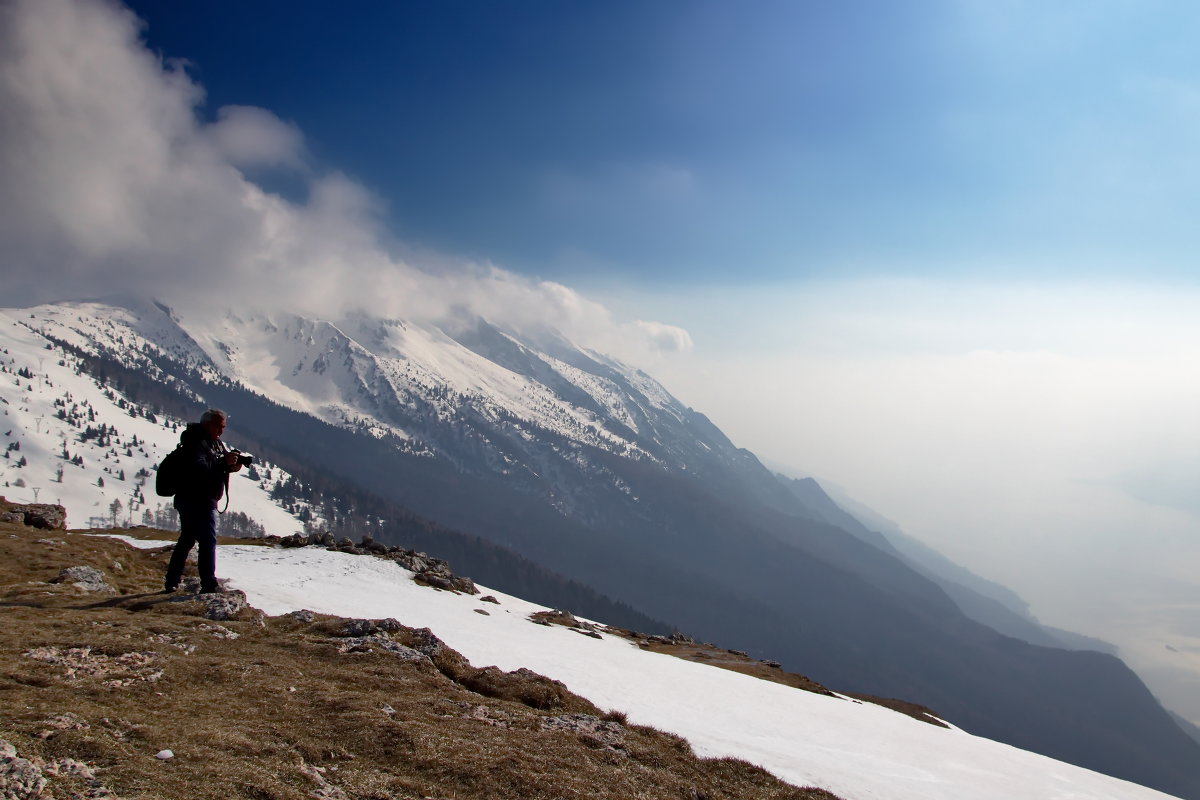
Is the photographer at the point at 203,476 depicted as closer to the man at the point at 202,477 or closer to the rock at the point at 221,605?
the man at the point at 202,477

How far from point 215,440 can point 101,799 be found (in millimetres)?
12888

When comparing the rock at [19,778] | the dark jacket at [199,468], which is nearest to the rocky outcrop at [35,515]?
the dark jacket at [199,468]

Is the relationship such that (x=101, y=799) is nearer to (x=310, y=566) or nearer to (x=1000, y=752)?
(x=1000, y=752)

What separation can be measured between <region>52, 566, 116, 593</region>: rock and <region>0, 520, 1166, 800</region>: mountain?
0.10 m

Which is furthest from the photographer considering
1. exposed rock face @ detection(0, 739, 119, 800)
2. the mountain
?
exposed rock face @ detection(0, 739, 119, 800)

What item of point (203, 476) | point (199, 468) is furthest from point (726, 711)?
point (199, 468)

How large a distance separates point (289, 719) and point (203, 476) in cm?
925

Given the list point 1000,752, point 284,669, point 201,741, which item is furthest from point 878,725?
point 201,741

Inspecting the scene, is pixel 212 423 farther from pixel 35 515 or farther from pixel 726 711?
pixel 35 515

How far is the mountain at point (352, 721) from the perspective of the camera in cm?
825

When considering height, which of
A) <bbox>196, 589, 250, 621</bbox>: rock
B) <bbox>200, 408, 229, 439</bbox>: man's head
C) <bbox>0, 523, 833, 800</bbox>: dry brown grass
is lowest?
<bbox>196, 589, 250, 621</bbox>: rock

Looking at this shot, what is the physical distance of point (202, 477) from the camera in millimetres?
16953

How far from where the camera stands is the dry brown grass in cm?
800

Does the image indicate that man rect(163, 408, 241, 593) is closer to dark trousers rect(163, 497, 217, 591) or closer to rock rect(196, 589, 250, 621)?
dark trousers rect(163, 497, 217, 591)
